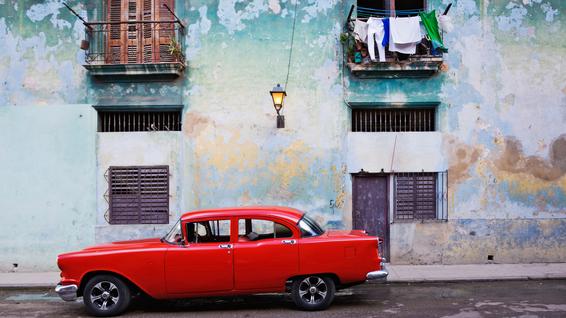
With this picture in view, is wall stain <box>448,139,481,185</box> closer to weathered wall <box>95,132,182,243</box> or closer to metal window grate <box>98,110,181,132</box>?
weathered wall <box>95,132,182,243</box>

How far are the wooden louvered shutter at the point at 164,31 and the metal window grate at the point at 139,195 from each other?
2.47 m

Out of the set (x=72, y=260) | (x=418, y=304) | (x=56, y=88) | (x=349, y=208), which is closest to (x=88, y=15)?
(x=56, y=88)

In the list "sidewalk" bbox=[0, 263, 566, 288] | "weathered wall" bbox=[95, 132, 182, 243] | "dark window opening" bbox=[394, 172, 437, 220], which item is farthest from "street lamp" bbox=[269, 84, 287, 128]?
"sidewalk" bbox=[0, 263, 566, 288]

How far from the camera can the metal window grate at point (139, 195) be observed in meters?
12.2

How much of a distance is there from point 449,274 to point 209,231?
508cm

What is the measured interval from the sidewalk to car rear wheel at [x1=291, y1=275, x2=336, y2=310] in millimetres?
2502

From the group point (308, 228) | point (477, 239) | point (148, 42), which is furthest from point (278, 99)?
point (477, 239)

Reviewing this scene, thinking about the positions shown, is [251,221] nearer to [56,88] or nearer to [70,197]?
[70,197]

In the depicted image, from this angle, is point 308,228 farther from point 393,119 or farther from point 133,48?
point 133,48

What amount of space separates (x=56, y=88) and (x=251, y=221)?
252 inches

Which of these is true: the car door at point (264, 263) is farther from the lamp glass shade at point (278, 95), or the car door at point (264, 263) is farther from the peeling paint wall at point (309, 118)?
the lamp glass shade at point (278, 95)

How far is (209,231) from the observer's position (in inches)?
330

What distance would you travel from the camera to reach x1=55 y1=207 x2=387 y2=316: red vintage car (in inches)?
319

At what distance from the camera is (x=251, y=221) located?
27.9 ft
